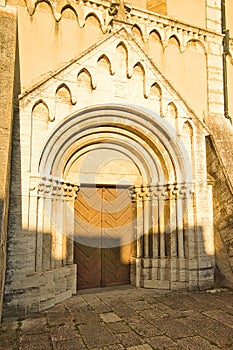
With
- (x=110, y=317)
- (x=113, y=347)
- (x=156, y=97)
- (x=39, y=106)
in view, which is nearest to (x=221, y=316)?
(x=110, y=317)

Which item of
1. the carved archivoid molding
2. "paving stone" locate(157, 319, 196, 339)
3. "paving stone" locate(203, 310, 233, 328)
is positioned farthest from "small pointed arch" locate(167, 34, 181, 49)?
"paving stone" locate(157, 319, 196, 339)

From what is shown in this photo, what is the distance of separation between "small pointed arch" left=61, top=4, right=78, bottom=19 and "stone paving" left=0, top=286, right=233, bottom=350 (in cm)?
637

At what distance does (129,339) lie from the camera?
12.2 ft

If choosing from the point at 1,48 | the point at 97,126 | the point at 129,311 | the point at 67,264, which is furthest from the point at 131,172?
the point at 1,48

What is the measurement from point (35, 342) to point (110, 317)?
4.33 ft

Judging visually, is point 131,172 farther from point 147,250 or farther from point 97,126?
point 147,250

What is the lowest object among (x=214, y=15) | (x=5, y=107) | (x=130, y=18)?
(x=5, y=107)

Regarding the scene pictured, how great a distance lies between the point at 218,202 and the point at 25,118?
4.47 m

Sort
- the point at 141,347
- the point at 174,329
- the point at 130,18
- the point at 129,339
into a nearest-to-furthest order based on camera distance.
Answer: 1. the point at 141,347
2. the point at 129,339
3. the point at 174,329
4. the point at 130,18

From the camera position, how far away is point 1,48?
15.0 ft

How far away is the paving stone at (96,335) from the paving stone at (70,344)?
0.08 meters

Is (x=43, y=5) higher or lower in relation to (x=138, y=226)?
higher

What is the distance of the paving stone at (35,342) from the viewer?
3.52m

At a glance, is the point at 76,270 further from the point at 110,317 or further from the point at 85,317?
the point at 110,317
